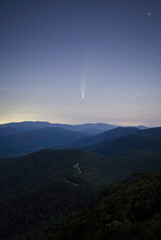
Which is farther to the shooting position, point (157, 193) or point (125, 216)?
point (157, 193)

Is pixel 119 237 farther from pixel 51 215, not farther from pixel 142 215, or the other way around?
pixel 51 215

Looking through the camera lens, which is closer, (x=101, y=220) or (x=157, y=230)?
(x=157, y=230)

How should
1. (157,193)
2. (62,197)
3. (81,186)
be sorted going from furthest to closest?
(81,186)
(62,197)
(157,193)

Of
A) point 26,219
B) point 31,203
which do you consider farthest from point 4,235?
point 31,203

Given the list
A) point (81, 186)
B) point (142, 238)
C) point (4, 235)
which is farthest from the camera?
point (81, 186)

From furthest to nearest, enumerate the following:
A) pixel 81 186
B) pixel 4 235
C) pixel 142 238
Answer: pixel 81 186 < pixel 4 235 < pixel 142 238

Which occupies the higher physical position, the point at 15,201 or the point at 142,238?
the point at 142,238

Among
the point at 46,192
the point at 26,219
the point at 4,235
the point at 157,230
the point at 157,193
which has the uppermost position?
the point at 157,230

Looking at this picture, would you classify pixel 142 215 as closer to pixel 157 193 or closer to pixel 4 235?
pixel 157 193

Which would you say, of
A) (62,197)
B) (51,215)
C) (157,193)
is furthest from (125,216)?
(62,197)
